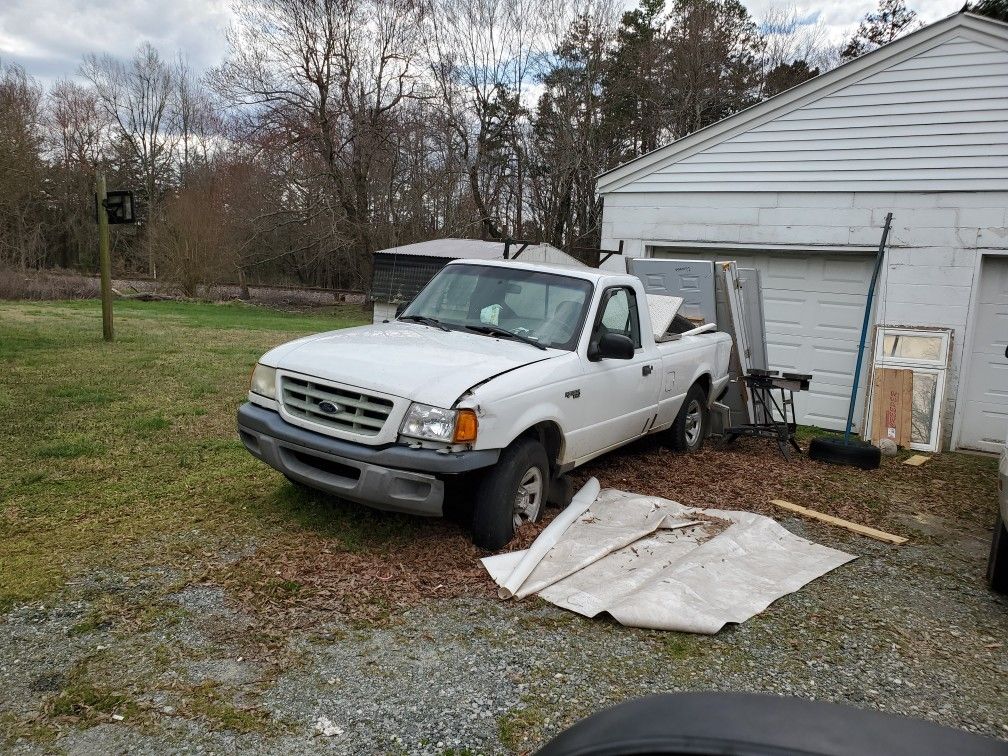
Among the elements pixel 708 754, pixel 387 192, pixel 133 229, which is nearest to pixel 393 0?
pixel 387 192

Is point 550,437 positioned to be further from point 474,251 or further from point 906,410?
point 474,251

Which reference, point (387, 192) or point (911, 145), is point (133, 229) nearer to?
point (387, 192)

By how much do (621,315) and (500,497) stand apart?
2.18 meters

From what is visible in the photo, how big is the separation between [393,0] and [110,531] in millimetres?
29319

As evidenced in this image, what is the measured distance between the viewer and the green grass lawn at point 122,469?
4.17m

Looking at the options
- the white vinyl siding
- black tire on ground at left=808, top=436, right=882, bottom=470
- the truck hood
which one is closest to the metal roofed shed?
the white vinyl siding

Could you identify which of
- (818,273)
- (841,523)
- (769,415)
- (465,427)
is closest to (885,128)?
(818,273)

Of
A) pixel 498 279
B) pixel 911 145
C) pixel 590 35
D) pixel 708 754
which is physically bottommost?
pixel 708 754

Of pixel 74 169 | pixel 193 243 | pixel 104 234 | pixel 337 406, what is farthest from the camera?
pixel 74 169

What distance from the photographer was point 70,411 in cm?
727

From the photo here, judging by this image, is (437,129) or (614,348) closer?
(614,348)

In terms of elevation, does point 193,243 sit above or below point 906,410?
above

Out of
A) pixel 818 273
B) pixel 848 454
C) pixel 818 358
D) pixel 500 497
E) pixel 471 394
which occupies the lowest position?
pixel 848 454

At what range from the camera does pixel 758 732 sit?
1121 mm
